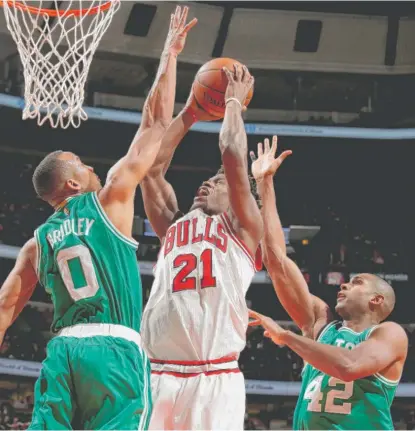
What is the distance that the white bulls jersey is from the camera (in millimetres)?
4098

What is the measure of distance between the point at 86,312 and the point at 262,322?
145 cm

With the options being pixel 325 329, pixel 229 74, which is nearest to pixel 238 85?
pixel 229 74

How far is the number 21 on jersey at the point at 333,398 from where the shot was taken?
16.4 feet

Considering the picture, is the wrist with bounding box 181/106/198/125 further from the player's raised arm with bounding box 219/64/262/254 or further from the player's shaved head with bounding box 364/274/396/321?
the player's shaved head with bounding box 364/274/396/321

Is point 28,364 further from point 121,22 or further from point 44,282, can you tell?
point 44,282

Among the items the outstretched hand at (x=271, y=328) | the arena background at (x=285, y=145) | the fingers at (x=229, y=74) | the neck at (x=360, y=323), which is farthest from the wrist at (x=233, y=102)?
the arena background at (x=285, y=145)

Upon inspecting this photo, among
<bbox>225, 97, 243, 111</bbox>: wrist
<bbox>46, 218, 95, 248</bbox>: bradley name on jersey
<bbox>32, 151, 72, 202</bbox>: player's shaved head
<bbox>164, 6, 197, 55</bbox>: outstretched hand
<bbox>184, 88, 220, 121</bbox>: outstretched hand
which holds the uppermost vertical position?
<bbox>164, 6, 197, 55</bbox>: outstretched hand

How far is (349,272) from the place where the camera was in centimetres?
1560

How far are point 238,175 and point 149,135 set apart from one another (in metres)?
0.55

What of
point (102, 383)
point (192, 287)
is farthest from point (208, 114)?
point (102, 383)

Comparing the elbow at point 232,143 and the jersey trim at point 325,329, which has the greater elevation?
the elbow at point 232,143

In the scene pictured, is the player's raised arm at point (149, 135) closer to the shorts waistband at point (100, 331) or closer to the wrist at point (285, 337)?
the shorts waistband at point (100, 331)

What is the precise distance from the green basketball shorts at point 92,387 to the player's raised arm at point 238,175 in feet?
3.55

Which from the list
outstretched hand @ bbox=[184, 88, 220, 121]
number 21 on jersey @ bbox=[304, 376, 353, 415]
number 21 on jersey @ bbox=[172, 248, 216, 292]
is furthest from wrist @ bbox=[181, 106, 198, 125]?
number 21 on jersey @ bbox=[304, 376, 353, 415]
